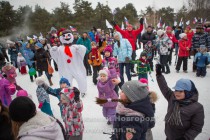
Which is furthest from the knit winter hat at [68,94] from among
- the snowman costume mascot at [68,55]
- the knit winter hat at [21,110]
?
the snowman costume mascot at [68,55]

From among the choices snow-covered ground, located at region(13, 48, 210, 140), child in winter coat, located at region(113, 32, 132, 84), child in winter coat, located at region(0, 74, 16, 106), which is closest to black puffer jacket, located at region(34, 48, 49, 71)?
snow-covered ground, located at region(13, 48, 210, 140)

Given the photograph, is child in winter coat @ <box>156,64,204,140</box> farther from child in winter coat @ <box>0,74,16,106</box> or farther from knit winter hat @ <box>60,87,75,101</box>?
child in winter coat @ <box>0,74,16,106</box>

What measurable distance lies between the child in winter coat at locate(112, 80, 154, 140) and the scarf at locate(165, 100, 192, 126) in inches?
19.3

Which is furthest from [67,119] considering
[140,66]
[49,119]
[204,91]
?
[204,91]

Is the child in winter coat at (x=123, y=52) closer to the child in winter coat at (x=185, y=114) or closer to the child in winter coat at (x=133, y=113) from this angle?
the child in winter coat at (x=185, y=114)

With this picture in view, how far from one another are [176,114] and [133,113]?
76cm

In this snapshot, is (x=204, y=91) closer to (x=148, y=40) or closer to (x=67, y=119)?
(x=148, y=40)

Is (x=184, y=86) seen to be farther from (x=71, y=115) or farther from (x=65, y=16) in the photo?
(x=65, y=16)

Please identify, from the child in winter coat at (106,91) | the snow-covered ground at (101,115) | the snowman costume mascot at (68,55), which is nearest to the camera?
the snow-covered ground at (101,115)

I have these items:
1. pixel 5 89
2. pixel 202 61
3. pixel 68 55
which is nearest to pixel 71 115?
pixel 5 89

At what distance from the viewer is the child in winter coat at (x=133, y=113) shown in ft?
6.32

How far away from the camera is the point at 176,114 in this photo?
2.39m

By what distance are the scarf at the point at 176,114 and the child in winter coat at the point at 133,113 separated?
1.61ft

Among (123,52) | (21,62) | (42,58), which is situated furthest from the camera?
(21,62)
